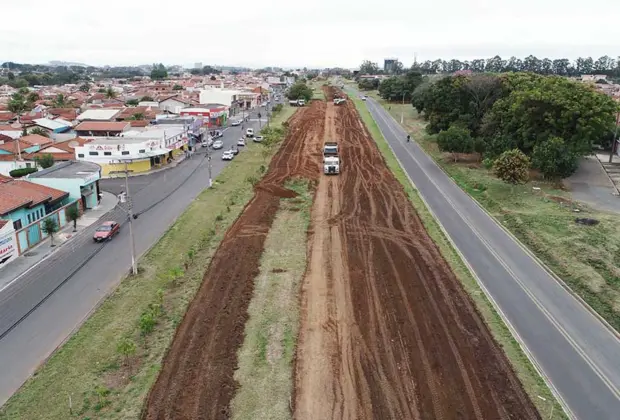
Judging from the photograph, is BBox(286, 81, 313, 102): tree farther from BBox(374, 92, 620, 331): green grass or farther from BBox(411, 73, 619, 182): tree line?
BBox(374, 92, 620, 331): green grass

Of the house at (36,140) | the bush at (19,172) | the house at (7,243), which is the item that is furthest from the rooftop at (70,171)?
the house at (36,140)

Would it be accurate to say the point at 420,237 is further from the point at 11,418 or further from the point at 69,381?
the point at 11,418

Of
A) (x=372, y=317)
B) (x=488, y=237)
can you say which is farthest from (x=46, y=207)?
(x=488, y=237)

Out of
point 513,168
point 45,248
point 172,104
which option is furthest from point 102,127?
point 513,168

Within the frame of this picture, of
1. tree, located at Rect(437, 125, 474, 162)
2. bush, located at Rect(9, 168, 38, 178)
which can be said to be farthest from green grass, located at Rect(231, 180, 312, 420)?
bush, located at Rect(9, 168, 38, 178)

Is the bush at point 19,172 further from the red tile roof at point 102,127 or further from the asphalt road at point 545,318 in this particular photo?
the asphalt road at point 545,318
